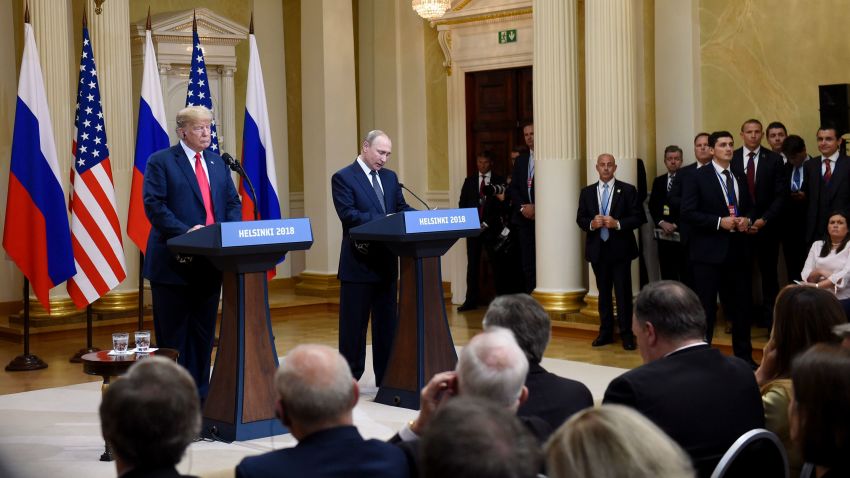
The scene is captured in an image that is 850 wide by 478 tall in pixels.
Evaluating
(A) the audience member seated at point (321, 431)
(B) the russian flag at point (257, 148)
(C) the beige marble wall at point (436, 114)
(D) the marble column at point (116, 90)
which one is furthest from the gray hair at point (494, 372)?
(C) the beige marble wall at point (436, 114)

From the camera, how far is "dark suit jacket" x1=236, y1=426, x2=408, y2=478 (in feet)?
8.38

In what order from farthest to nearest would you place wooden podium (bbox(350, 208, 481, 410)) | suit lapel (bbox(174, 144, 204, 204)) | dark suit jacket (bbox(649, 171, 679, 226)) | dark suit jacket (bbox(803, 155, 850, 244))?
1. dark suit jacket (bbox(649, 171, 679, 226))
2. dark suit jacket (bbox(803, 155, 850, 244))
3. wooden podium (bbox(350, 208, 481, 410))
4. suit lapel (bbox(174, 144, 204, 204))

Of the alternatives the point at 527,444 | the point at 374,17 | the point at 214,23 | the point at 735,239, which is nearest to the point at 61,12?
the point at 214,23

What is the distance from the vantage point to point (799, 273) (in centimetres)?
874

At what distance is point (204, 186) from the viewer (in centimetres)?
609

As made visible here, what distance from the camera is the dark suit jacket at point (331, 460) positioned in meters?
2.55

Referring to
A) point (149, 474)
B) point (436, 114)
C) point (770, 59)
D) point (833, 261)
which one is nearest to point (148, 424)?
point (149, 474)

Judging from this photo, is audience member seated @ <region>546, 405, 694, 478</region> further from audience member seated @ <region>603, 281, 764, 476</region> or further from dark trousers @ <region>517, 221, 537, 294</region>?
dark trousers @ <region>517, 221, 537, 294</region>

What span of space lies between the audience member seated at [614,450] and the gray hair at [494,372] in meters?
0.85

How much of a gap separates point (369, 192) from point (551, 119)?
3499 mm

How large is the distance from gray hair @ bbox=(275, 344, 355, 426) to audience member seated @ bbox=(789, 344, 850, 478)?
1042 millimetres

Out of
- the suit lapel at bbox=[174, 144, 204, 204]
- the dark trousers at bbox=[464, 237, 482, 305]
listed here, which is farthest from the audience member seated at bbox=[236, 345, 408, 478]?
the dark trousers at bbox=[464, 237, 482, 305]

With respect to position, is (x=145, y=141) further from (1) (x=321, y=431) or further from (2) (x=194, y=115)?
(1) (x=321, y=431)

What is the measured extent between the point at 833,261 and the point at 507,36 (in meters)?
5.10
